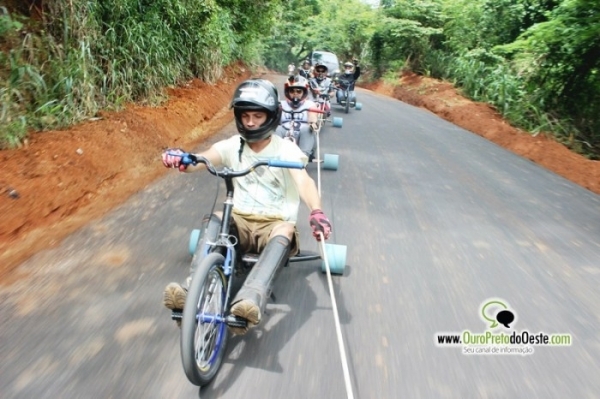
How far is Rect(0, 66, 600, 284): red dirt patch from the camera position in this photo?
4.23 meters

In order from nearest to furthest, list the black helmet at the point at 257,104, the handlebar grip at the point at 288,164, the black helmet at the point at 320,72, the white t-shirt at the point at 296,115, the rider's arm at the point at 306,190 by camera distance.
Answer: the handlebar grip at the point at 288,164 → the black helmet at the point at 257,104 → the rider's arm at the point at 306,190 → the white t-shirt at the point at 296,115 → the black helmet at the point at 320,72

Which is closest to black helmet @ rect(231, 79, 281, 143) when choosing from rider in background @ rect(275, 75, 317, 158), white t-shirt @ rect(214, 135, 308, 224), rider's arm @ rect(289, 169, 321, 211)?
white t-shirt @ rect(214, 135, 308, 224)

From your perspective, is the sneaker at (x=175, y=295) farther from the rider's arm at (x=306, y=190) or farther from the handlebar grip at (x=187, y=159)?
the rider's arm at (x=306, y=190)

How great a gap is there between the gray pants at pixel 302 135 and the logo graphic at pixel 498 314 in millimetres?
3771

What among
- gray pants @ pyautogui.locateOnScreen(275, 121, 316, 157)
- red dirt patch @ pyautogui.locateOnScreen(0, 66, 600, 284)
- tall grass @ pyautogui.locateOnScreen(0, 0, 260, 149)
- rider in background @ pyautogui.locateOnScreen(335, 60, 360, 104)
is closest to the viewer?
red dirt patch @ pyautogui.locateOnScreen(0, 66, 600, 284)

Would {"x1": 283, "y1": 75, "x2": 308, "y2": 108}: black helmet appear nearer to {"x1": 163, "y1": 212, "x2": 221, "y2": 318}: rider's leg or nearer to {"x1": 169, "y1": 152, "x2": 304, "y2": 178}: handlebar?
{"x1": 163, "y1": 212, "x2": 221, "y2": 318}: rider's leg

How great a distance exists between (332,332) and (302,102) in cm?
466

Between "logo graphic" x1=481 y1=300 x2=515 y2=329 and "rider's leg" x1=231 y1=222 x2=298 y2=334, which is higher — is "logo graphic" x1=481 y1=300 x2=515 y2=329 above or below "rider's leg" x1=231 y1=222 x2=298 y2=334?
below

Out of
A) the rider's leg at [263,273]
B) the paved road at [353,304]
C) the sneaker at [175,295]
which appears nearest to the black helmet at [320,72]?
the paved road at [353,304]

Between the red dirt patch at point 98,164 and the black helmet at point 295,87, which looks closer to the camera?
the red dirt patch at point 98,164

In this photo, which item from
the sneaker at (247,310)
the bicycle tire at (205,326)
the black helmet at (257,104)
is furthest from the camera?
the black helmet at (257,104)

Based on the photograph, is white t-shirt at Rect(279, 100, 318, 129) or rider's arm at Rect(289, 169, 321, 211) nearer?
rider's arm at Rect(289, 169, 321, 211)

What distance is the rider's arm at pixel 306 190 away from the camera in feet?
10.6

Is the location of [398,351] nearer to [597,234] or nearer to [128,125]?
[597,234]
